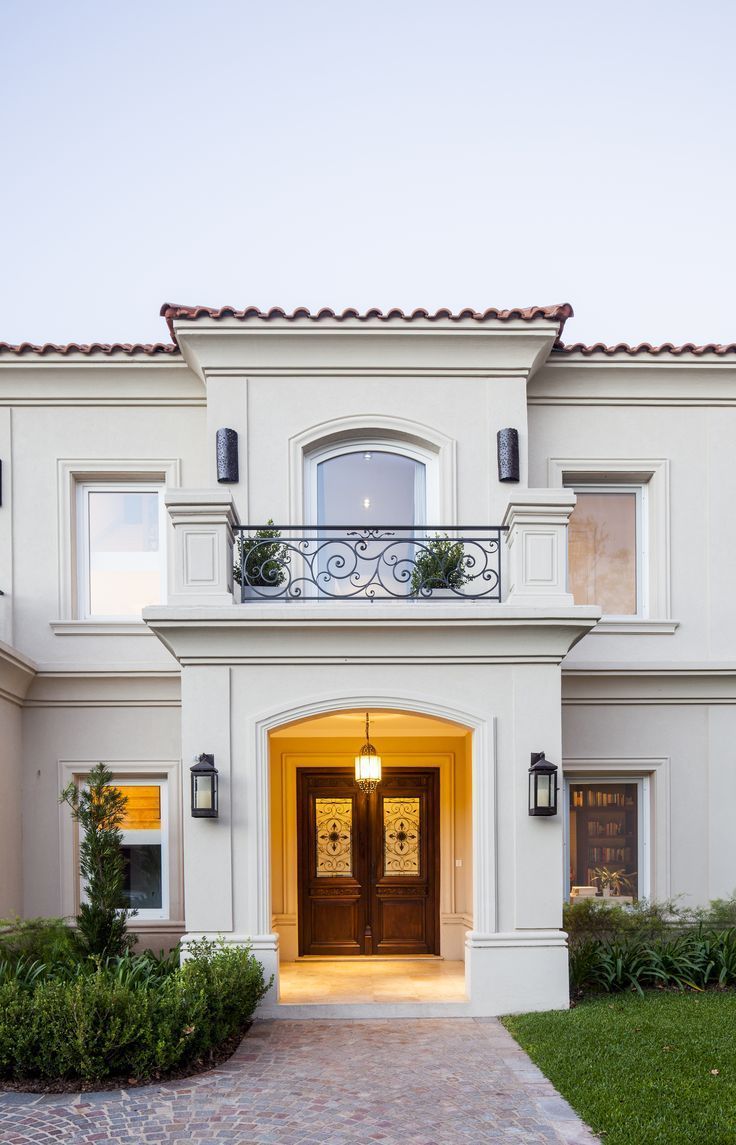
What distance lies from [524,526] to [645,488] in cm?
313

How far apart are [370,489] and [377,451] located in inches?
17.9

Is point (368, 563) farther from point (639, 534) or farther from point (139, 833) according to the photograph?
point (139, 833)

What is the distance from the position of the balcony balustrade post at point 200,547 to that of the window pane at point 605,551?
15.0 feet

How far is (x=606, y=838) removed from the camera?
1075cm

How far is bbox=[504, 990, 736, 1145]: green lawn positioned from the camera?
231 inches

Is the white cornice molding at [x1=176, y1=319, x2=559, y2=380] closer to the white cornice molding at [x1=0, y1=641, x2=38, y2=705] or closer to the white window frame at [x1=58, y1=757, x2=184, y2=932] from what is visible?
the white cornice molding at [x1=0, y1=641, x2=38, y2=705]

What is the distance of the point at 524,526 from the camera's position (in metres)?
8.76

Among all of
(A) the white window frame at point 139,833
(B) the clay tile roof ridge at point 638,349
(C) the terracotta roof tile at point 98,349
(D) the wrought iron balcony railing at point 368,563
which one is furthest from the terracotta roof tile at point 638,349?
(A) the white window frame at point 139,833

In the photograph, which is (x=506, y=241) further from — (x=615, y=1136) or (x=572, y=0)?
(x=615, y=1136)

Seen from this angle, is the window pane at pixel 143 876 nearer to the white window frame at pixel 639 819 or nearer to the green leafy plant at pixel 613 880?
the white window frame at pixel 639 819

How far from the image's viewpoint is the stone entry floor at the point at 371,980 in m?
9.05

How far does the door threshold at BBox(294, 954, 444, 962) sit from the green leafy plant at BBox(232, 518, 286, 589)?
502cm

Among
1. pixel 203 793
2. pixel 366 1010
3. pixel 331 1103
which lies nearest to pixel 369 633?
pixel 203 793

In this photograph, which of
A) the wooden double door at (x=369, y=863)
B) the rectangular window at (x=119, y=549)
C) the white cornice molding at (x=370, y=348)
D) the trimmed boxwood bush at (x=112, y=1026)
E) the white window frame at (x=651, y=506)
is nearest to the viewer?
the trimmed boxwood bush at (x=112, y=1026)
